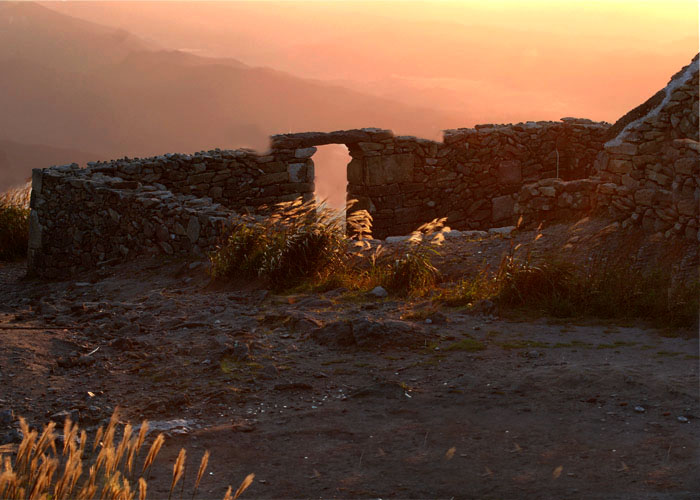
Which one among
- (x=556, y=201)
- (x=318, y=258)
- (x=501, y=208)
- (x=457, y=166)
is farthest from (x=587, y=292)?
(x=501, y=208)

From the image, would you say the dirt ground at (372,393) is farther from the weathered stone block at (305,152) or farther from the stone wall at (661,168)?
the weathered stone block at (305,152)

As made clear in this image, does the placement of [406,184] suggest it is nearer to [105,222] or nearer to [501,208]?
[501,208]

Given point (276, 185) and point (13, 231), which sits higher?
point (276, 185)

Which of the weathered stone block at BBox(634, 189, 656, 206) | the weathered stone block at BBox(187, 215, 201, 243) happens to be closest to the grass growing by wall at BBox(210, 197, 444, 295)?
the weathered stone block at BBox(187, 215, 201, 243)

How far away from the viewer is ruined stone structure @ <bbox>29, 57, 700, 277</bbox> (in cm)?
916

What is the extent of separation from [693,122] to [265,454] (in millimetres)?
7033

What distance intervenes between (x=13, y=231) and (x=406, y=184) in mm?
7186

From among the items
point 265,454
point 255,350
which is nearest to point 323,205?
point 255,350

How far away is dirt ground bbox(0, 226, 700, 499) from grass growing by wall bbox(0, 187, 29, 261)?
6866 millimetres

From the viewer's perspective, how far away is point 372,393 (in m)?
5.13

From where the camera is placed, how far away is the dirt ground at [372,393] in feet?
12.9

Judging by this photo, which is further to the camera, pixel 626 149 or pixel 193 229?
pixel 193 229

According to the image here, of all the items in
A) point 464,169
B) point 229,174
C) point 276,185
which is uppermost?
point 464,169

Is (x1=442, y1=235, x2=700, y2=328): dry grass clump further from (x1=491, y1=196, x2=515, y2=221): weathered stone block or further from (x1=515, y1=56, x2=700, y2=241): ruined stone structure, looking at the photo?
(x1=491, y1=196, x2=515, y2=221): weathered stone block
